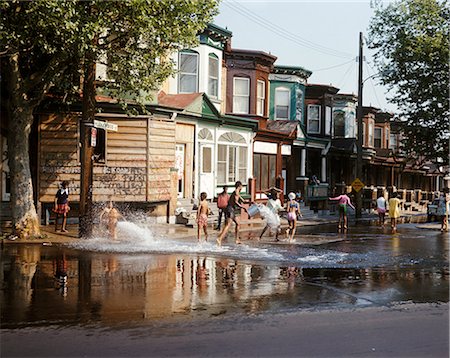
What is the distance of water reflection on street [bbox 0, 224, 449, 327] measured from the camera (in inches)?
350

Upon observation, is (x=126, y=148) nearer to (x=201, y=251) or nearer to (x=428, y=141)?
(x=201, y=251)

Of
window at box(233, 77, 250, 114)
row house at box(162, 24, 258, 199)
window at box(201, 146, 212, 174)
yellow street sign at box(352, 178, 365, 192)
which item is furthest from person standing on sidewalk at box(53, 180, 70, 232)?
yellow street sign at box(352, 178, 365, 192)

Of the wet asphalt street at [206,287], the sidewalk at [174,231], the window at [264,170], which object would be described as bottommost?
the wet asphalt street at [206,287]

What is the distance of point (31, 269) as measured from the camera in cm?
1224

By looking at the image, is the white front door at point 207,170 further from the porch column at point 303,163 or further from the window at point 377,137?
the window at point 377,137

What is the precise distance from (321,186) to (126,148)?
1736 cm

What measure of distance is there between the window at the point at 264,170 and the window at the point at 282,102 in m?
4.64

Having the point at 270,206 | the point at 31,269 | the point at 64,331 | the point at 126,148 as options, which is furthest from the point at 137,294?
the point at 126,148

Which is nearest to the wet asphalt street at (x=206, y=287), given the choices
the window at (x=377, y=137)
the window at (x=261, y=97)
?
the window at (x=261, y=97)

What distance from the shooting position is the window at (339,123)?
46.4 meters

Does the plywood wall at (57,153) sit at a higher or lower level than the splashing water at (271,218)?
higher

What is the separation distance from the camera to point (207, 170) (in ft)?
89.5

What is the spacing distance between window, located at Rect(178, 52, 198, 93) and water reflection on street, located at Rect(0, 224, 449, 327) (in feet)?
40.2

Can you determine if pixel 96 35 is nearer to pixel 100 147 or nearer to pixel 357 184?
pixel 100 147
